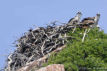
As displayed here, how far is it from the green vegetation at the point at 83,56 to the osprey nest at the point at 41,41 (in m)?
1.28

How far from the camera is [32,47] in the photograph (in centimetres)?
2253

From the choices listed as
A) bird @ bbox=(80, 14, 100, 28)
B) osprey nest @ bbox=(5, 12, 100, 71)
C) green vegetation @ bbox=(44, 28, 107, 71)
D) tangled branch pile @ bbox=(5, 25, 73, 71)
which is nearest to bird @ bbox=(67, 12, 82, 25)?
osprey nest @ bbox=(5, 12, 100, 71)

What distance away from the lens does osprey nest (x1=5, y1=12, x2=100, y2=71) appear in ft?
71.4

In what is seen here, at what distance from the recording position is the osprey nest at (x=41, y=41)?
2175cm

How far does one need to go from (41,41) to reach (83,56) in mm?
4608

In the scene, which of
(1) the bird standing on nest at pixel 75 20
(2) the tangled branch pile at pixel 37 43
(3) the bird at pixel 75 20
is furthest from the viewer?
(3) the bird at pixel 75 20

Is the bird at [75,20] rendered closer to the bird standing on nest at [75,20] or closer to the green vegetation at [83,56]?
the bird standing on nest at [75,20]

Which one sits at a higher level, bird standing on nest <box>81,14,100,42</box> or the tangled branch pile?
bird standing on nest <box>81,14,100,42</box>

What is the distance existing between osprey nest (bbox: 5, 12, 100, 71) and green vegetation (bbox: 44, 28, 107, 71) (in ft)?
4.21

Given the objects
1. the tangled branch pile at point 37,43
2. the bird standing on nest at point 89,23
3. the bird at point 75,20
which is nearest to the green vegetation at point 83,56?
the tangled branch pile at point 37,43

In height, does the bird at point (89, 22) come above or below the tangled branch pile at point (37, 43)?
above

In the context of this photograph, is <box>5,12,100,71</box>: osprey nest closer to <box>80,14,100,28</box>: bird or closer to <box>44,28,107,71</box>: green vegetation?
<box>80,14,100,28</box>: bird

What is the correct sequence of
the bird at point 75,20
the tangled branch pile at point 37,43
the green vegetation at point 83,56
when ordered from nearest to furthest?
the green vegetation at point 83,56, the tangled branch pile at point 37,43, the bird at point 75,20

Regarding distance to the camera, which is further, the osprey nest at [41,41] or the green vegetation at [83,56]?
the osprey nest at [41,41]
